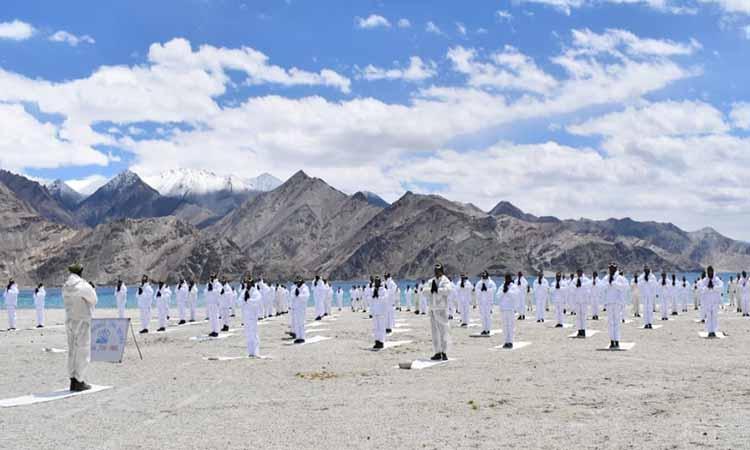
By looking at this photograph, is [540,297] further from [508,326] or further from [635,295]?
[508,326]

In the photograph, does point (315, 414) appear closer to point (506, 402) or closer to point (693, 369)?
point (506, 402)

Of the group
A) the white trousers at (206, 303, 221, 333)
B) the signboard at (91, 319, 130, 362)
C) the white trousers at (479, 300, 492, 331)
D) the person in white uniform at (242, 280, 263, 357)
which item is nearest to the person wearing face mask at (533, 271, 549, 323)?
the white trousers at (479, 300, 492, 331)

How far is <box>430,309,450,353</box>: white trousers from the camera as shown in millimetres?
20688

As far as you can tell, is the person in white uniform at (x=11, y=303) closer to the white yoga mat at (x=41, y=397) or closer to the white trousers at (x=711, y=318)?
the white yoga mat at (x=41, y=397)

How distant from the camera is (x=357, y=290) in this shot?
60.3 meters

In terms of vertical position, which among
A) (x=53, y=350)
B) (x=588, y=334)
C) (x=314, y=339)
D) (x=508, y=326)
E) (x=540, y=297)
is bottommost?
(x=53, y=350)

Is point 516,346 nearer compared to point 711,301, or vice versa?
point 516,346

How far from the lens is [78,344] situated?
1557 cm

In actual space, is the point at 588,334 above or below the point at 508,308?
below

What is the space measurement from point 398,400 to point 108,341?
9.40 m

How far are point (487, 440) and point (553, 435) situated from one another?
3.26 ft

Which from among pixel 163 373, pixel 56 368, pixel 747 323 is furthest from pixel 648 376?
pixel 747 323

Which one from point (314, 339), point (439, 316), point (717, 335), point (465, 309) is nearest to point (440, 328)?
point (439, 316)

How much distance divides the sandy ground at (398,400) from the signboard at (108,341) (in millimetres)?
303
